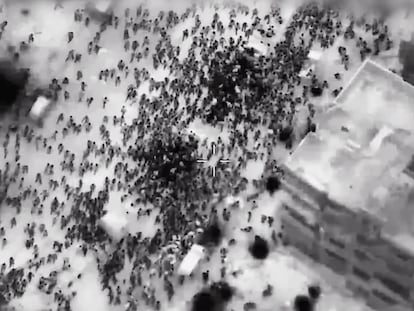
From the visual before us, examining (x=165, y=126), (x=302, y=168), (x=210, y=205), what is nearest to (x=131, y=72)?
(x=165, y=126)

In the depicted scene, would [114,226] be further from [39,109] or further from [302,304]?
[302,304]

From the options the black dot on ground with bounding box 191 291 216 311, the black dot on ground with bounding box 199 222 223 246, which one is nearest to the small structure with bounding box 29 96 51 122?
the black dot on ground with bounding box 199 222 223 246

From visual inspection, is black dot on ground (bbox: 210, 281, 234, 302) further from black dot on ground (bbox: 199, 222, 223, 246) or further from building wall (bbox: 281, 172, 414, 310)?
building wall (bbox: 281, 172, 414, 310)

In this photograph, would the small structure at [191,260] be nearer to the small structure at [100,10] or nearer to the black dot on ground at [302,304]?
the black dot on ground at [302,304]

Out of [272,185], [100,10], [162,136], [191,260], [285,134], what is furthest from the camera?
[100,10]

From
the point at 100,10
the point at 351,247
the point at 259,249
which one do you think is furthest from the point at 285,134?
the point at 100,10

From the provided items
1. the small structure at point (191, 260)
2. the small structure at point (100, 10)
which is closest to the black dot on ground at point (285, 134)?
the small structure at point (191, 260)
